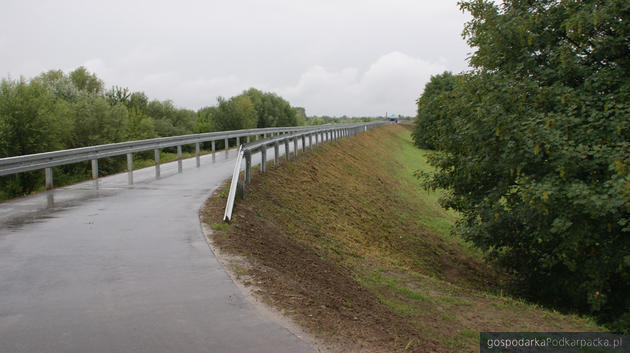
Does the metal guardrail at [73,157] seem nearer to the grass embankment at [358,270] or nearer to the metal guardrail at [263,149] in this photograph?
the metal guardrail at [263,149]

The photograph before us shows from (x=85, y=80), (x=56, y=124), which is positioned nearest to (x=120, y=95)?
(x=85, y=80)

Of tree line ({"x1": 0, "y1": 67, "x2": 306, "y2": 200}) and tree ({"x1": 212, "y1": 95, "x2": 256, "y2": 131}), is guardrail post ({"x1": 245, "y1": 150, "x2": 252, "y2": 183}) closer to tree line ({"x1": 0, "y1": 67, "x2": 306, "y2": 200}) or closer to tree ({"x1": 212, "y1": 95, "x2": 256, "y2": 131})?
tree line ({"x1": 0, "y1": 67, "x2": 306, "y2": 200})

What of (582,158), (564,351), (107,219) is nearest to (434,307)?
(564,351)

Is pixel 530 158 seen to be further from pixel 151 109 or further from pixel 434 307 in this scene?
pixel 151 109

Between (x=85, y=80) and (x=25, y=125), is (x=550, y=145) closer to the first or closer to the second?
(x=25, y=125)

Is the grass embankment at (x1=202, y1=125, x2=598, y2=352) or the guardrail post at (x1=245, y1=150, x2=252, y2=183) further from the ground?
the guardrail post at (x1=245, y1=150, x2=252, y2=183)

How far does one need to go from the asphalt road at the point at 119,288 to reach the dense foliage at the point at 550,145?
5.93 m

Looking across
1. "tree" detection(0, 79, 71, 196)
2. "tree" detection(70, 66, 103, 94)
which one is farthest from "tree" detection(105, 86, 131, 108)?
"tree" detection(0, 79, 71, 196)

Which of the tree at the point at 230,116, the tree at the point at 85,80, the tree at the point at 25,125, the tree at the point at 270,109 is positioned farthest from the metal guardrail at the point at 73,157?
the tree at the point at 270,109

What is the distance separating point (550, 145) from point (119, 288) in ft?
25.2

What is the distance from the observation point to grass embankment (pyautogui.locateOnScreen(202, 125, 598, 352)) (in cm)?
492

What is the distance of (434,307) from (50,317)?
4.69m

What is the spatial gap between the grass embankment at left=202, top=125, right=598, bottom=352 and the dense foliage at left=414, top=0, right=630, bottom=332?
5.50 ft

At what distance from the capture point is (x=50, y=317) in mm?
4387
